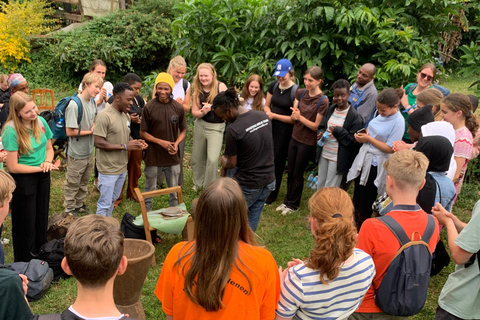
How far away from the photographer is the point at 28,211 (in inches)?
176

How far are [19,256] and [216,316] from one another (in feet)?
11.1

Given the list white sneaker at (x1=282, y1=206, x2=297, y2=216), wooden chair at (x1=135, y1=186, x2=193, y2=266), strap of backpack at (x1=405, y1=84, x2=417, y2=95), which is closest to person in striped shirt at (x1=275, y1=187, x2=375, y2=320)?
wooden chair at (x1=135, y1=186, x2=193, y2=266)

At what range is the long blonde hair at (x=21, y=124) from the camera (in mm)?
4160

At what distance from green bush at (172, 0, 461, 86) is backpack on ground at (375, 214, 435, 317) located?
15.1 ft

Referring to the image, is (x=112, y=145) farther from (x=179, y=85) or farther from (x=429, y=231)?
(x=429, y=231)

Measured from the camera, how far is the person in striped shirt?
223 centimetres

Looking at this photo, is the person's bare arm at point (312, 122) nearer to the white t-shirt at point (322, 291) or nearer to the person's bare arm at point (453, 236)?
the person's bare arm at point (453, 236)

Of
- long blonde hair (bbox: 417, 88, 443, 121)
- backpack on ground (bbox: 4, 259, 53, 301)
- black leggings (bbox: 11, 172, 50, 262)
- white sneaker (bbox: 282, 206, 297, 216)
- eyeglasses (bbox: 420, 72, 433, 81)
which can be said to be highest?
eyeglasses (bbox: 420, 72, 433, 81)

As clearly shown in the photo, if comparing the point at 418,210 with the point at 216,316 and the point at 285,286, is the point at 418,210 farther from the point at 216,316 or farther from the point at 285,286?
the point at 216,316

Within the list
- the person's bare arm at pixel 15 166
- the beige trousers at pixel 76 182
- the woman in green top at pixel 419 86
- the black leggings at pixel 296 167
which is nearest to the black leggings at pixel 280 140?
the black leggings at pixel 296 167

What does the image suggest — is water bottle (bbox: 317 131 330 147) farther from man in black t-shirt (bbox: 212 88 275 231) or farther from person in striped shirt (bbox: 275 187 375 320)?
person in striped shirt (bbox: 275 187 375 320)

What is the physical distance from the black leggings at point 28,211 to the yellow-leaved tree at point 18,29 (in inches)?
435

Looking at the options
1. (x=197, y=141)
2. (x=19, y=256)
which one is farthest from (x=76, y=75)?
(x=19, y=256)

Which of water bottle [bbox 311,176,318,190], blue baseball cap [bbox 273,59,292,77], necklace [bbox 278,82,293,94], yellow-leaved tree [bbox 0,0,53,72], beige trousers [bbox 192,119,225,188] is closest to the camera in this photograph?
blue baseball cap [bbox 273,59,292,77]
